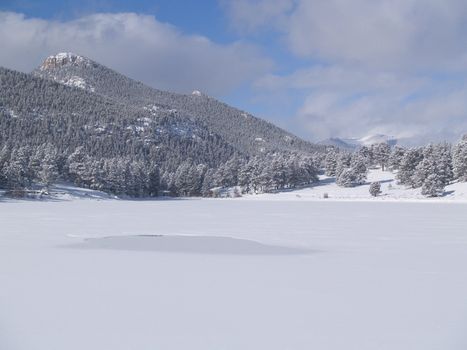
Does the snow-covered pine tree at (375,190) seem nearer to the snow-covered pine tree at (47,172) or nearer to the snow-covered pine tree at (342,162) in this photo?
the snow-covered pine tree at (342,162)

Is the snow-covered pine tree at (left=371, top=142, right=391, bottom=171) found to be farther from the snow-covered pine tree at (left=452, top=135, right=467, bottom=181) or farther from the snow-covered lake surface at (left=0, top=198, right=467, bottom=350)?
the snow-covered lake surface at (left=0, top=198, right=467, bottom=350)

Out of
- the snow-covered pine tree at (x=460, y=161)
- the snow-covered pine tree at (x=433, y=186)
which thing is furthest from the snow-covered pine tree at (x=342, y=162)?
the snow-covered pine tree at (x=433, y=186)

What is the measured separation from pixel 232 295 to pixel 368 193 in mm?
82735

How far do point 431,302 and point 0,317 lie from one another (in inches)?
348

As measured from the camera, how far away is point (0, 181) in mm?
76000

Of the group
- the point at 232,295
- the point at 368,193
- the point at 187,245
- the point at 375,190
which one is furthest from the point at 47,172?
the point at 232,295

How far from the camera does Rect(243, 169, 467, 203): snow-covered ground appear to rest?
75.8 meters

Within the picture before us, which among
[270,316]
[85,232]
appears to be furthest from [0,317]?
[85,232]

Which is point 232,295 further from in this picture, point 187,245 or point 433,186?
point 433,186

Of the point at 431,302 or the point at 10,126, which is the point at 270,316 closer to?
the point at 431,302

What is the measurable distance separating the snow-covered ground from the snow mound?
60082 millimetres

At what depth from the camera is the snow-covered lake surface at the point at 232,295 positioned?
766 centimetres

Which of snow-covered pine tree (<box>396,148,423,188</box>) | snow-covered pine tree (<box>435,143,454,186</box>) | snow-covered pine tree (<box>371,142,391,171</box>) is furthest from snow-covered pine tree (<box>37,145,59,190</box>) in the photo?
snow-covered pine tree (<box>371,142,391,171</box>)

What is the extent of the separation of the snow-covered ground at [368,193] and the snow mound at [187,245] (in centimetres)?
6008
